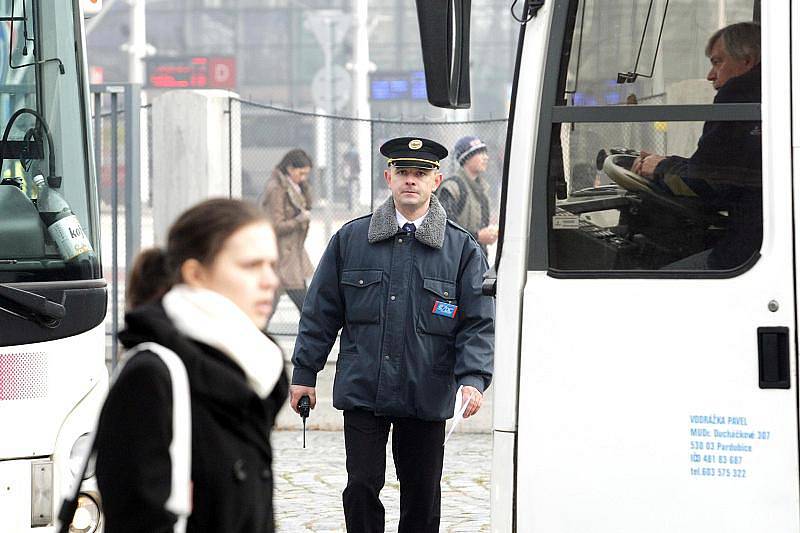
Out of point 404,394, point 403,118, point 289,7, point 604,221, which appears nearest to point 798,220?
point 604,221

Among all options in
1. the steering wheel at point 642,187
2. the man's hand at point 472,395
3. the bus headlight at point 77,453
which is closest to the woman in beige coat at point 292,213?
the man's hand at point 472,395

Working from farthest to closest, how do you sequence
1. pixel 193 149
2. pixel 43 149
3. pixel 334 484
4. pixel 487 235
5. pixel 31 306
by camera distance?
pixel 193 149 → pixel 487 235 → pixel 334 484 → pixel 43 149 → pixel 31 306

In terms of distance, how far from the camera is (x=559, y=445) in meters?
3.93

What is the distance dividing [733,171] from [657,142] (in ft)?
0.73

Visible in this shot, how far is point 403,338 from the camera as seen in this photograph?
5.57 meters

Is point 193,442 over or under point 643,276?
under

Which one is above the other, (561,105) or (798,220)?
(561,105)

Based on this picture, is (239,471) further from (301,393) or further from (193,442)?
(301,393)

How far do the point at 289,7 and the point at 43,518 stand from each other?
46.5 m

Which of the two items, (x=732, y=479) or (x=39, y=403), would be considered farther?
(x=39, y=403)

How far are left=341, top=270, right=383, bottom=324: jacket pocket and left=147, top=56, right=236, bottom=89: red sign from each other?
41186 mm

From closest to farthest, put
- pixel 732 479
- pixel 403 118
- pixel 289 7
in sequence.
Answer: pixel 732 479, pixel 403 118, pixel 289 7

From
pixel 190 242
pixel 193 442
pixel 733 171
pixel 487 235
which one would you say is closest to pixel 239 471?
pixel 193 442

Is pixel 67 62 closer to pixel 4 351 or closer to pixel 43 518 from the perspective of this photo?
pixel 4 351
